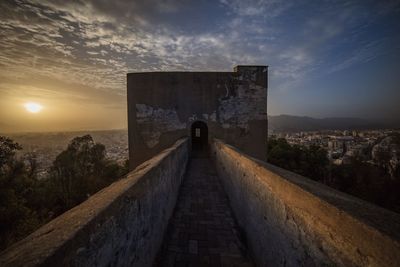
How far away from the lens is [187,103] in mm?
11500

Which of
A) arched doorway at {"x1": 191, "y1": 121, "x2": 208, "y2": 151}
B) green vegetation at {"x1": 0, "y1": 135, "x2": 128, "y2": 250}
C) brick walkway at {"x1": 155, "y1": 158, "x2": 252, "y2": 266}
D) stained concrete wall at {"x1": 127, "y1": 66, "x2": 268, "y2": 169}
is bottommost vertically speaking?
green vegetation at {"x1": 0, "y1": 135, "x2": 128, "y2": 250}

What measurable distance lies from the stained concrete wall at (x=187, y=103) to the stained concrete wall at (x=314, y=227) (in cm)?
857

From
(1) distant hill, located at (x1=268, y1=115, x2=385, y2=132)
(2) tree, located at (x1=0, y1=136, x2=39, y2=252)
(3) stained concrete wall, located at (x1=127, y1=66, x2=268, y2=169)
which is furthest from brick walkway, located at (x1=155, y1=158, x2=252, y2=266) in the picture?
(1) distant hill, located at (x1=268, y1=115, x2=385, y2=132)

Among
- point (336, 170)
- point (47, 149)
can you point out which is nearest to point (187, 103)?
point (336, 170)

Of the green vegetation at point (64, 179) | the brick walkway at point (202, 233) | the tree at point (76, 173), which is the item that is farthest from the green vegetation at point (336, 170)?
the tree at point (76, 173)

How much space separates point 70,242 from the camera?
1.20m

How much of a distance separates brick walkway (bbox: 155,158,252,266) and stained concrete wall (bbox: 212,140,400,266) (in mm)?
520

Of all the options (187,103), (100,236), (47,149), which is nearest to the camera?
(100,236)

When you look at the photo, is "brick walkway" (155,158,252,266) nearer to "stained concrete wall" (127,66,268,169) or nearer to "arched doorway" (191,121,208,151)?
"stained concrete wall" (127,66,268,169)

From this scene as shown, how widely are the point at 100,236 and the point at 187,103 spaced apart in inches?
406

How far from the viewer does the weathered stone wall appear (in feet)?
3.73

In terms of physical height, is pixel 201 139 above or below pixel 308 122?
below

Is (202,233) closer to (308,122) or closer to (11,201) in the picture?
(11,201)

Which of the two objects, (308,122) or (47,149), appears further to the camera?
(308,122)
